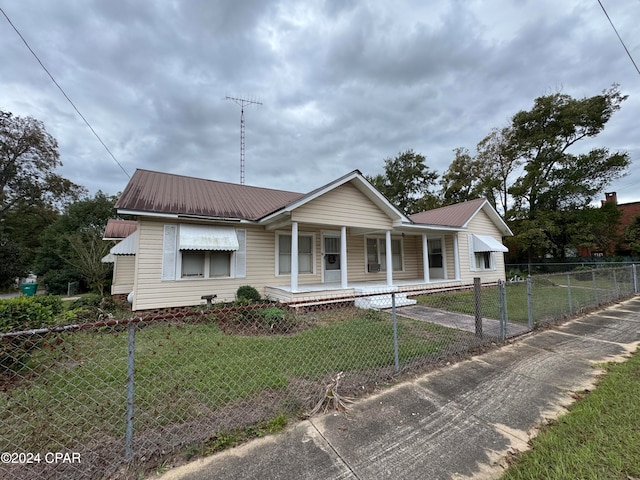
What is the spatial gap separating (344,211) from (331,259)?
258 cm

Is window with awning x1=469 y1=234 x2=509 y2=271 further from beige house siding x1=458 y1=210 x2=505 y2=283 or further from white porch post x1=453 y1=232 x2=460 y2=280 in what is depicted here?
white porch post x1=453 y1=232 x2=460 y2=280

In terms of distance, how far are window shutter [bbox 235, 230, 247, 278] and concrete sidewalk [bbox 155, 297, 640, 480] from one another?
6.81 meters

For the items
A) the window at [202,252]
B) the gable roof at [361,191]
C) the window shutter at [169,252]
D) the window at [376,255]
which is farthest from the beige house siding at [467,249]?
the window shutter at [169,252]

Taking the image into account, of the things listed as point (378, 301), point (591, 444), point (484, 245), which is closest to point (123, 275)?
point (378, 301)

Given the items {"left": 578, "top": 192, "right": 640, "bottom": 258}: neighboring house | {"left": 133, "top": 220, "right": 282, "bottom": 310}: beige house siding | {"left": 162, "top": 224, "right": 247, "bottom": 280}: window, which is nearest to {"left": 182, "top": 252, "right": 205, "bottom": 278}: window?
{"left": 162, "top": 224, "right": 247, "bottom": 280}: window

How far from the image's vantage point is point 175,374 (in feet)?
12.1

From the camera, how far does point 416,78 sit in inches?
474

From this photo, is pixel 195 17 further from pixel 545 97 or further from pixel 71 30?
pixel 545 97

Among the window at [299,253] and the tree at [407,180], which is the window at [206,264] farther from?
the tree at [407,180]

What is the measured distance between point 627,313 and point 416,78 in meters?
11.5

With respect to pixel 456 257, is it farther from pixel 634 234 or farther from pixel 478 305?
pixel 634 234

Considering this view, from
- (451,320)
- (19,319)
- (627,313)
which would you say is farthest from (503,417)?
(627,313)

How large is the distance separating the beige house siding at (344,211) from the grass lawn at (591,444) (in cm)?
706

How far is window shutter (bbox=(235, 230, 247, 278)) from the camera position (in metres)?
8.99
